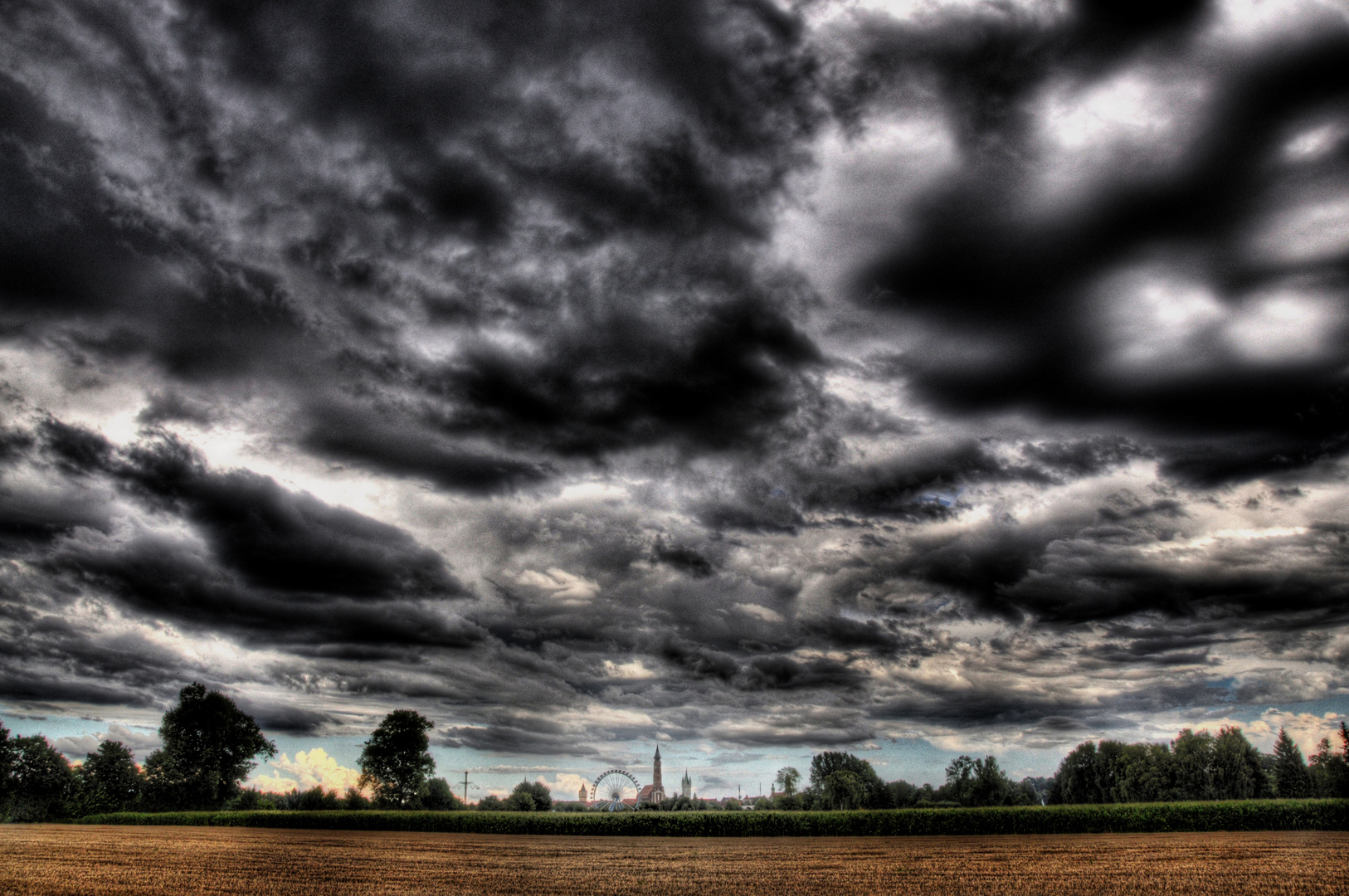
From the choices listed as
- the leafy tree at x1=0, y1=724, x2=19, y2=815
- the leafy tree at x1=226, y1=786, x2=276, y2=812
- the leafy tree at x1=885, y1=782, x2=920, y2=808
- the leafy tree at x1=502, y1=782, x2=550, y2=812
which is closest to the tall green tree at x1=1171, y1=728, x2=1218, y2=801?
the leafy tree at x1=885, y1=782, x2=920, y2=808

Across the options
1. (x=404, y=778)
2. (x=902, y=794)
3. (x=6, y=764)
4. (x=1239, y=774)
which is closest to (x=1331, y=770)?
(x=1239, y=774)

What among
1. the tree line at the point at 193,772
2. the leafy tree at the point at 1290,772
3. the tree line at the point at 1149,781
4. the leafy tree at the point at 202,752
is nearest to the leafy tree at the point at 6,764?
the tree line at the point at 193,772

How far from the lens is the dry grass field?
74.4ft

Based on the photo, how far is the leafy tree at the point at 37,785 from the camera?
8744cm

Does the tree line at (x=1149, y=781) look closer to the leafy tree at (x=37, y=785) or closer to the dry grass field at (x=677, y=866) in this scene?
the dry grass field at (x=677, y=866)

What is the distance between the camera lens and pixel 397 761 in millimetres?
99250

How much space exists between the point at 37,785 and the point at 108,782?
718 cm

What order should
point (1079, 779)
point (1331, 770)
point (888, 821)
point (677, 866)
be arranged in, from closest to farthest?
point (677, 866) < point (888, 821) < point (1331, 770) < point (1079, 779)

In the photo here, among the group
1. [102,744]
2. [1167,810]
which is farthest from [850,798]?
[102,744]

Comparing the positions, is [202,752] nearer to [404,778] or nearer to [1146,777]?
[404,778]

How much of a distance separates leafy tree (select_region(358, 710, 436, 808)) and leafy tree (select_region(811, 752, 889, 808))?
2139 inches

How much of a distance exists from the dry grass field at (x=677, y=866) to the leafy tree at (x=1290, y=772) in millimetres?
57184

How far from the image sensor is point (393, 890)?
2242cm

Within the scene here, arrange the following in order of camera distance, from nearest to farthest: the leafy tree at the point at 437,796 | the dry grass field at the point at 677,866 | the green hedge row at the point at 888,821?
1. the dry grass field at the point at 677,866
2. the green hedge row at the point at 888,821
3. the leafy tree at the point at 437,796
